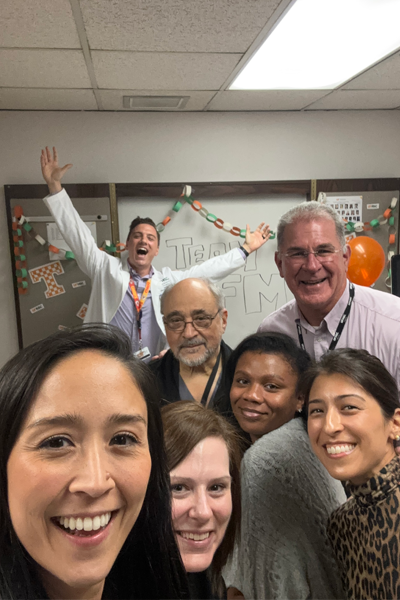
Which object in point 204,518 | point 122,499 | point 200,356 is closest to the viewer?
point 122,499

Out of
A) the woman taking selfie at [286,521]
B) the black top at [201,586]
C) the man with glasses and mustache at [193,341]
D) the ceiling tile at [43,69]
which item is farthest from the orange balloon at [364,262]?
the black top at [201,586]

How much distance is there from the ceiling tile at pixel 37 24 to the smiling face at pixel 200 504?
192cm

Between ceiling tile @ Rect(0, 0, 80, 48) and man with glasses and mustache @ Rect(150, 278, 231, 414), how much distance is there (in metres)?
1.32

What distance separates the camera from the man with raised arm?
309cm

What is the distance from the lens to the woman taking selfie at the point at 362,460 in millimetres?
1044

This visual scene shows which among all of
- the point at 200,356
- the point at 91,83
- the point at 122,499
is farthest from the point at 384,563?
the point at 91,83

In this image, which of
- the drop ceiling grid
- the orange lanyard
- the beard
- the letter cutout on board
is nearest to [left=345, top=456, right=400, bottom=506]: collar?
the beard

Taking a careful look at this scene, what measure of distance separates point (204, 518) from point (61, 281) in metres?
2.84

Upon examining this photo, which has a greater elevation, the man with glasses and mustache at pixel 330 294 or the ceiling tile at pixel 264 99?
the ceiling tile at pixel 264 99

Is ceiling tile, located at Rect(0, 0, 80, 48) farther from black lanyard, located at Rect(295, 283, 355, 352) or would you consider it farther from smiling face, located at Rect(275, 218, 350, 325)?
black lanyard, located at Rect(295, 283, 355, 352)

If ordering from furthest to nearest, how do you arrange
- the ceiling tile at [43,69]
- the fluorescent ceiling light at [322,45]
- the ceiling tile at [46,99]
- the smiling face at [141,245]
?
the smiling face at [141,245] → the ceiling tile at [46,99] → the ceiling tile at [43,69] → the fluorescent ceiling light at [322,45]

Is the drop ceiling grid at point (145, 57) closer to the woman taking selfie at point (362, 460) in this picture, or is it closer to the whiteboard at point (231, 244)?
the whiteboard at point (231, 244)

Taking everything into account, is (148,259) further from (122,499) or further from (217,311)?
(122,499)

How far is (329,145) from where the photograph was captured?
376 centimetres
